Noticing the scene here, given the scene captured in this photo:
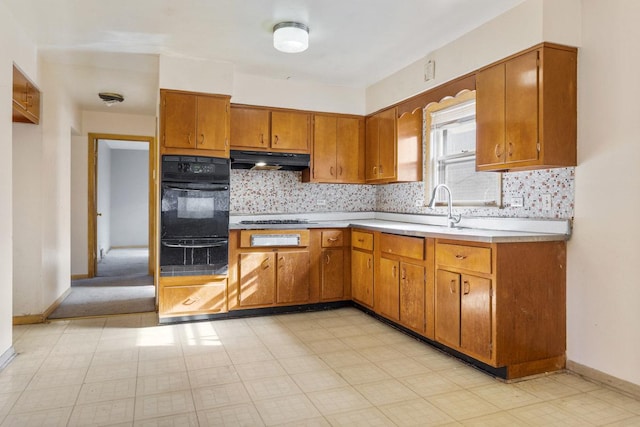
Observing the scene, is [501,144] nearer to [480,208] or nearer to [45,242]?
[480,208]

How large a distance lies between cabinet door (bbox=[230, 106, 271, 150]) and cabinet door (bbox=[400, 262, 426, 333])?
6.38 ft

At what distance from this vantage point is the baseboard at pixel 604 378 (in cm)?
239

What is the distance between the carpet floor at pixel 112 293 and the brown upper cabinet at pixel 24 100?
6.16 feet

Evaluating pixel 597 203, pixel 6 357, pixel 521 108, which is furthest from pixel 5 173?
pixel 597 203

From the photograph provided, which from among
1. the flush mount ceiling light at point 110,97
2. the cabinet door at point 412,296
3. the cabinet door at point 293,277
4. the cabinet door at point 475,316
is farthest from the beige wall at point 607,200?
the flush mount ceiling light at point 110,97

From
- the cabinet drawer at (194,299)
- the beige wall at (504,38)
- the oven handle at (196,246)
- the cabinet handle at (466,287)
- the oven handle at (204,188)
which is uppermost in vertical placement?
the beige wall at (504,38)

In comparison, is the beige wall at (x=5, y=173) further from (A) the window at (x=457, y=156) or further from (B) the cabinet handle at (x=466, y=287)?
(A) the window at (x=457, y=156)

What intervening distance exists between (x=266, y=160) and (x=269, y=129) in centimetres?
34

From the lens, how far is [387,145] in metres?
4.41

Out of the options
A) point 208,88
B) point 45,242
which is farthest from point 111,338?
point 208,88

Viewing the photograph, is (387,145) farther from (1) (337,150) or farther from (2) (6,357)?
(2) (6,357)

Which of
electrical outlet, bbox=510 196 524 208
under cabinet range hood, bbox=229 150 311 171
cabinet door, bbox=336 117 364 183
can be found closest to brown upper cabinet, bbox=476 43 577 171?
electrical outlet, bbox=510 196 524 208

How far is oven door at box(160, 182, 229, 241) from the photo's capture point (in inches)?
150

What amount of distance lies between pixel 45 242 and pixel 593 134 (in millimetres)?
4642
